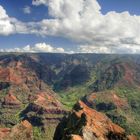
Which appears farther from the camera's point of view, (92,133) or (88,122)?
(88,122)

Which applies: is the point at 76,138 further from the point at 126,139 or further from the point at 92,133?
the point at 126,139

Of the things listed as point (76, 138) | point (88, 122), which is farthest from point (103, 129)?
point (76, 138)

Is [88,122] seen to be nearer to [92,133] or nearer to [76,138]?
[92,133]

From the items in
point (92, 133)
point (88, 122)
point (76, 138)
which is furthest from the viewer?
point (88, 122)

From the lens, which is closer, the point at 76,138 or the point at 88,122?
the point at 76,138

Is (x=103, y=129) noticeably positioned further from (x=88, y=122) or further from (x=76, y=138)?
(x=76, y=138)

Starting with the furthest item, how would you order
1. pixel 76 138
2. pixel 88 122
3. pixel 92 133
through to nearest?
pixel 88 122, pixel 92 133, pixel 76 138

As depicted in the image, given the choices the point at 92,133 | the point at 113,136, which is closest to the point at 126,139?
the point at 113,136
